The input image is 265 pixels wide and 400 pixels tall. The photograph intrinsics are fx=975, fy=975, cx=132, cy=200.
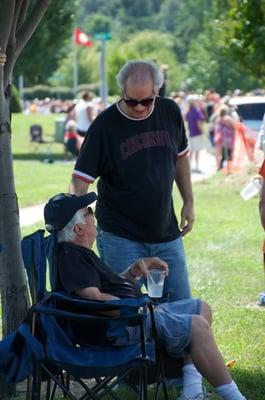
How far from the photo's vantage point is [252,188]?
8.31 m

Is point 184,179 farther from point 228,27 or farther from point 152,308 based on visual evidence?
point 228,27

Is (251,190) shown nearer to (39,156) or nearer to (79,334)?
(79,334)

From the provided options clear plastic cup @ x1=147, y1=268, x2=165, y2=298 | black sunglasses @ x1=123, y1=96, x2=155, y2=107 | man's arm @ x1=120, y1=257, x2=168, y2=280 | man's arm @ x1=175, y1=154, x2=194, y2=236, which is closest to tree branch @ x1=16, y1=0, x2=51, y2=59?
black sunglasses @ x1=123, y1=96, x2=155, y2=107

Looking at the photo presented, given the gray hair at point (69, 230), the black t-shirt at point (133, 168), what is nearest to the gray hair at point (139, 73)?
the black t-shirt at point (133, 168)

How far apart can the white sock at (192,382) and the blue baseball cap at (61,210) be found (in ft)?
3.43

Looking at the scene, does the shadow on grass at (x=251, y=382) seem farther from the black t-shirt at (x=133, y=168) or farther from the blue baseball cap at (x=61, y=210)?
the blue baseball cap at (x=61, y=210)

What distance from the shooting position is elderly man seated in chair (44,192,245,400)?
15.7 ft

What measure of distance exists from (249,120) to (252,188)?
55.1 ft

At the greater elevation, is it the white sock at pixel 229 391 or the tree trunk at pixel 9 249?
the tree trunk at pixel 9 249

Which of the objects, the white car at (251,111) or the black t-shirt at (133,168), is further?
the white car at (251,111)

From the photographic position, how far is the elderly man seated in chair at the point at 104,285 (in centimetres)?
477

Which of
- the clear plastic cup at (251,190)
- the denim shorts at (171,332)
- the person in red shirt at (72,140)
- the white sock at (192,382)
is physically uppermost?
the clear plastic cup at (251,190)

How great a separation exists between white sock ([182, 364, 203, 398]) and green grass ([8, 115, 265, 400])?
57cm

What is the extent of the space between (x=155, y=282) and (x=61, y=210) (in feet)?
2.33
